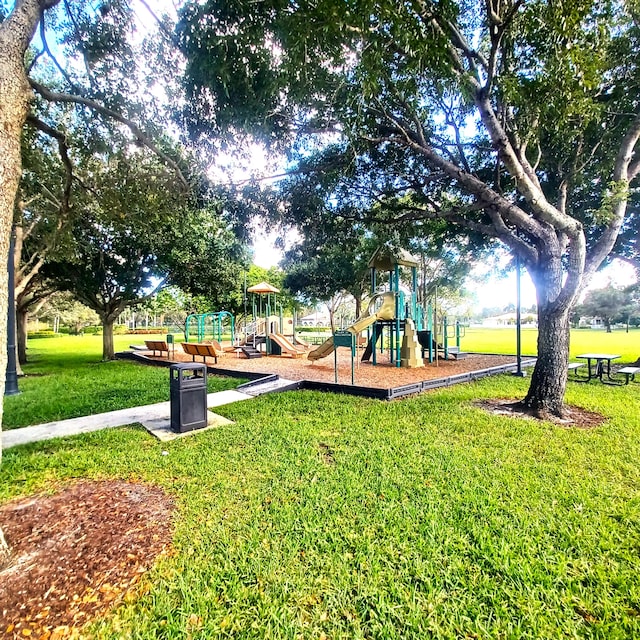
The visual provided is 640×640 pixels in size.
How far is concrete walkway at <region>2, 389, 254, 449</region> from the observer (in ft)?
17.5

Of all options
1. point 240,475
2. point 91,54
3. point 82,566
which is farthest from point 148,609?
point 91,54

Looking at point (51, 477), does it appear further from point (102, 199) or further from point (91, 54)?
point (91, 54)

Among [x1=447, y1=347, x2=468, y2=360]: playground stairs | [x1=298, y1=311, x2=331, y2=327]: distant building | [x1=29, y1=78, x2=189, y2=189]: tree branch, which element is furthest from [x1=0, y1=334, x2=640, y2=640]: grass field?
[x1=298, y1=311, x2=331, y2=327]: distant building

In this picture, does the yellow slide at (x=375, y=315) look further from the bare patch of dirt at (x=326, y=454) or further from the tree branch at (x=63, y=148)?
the tree branch at (x=63, y=148)

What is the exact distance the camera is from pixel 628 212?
11.2m

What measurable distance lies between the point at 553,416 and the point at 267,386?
589cm

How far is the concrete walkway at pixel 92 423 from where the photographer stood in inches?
210

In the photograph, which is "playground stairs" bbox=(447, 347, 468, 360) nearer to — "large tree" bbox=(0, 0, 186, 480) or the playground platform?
the playground platform

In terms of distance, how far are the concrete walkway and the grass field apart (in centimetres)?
49

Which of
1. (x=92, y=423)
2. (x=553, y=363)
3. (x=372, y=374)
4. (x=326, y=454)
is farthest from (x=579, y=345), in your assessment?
(x=92, y=423)

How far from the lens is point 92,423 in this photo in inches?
239

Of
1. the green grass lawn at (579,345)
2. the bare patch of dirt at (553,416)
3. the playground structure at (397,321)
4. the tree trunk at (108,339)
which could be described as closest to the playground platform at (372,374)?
the playground structure at (397,321)

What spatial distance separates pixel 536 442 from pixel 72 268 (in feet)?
55.5

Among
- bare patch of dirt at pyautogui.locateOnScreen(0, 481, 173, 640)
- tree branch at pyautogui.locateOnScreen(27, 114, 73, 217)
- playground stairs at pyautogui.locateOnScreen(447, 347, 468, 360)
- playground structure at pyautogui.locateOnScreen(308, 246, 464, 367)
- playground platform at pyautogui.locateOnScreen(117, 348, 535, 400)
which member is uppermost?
tree branch at pyautogui.locateOnScreen(27, 114, 73, 217)
